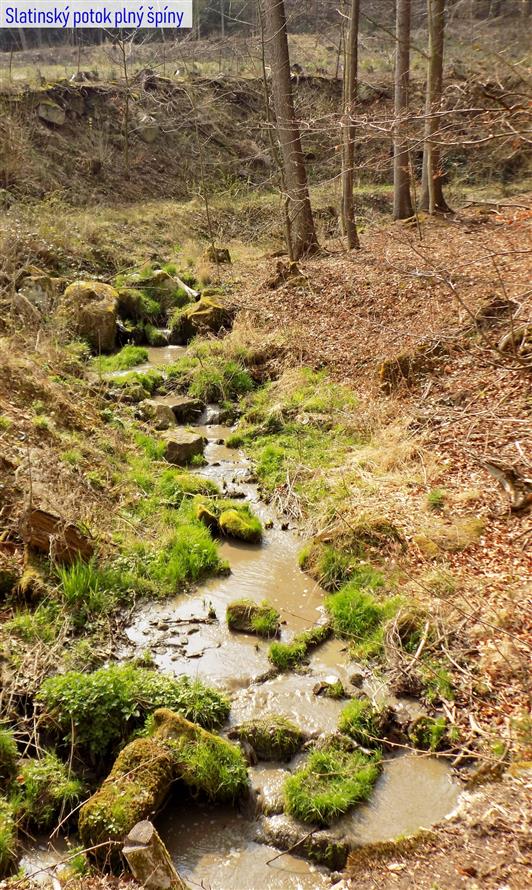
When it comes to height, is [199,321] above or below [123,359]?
above

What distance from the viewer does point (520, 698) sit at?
4250 millimetres

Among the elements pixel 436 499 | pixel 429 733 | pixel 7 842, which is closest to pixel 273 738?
pixel 429 733

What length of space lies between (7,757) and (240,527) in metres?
3.28

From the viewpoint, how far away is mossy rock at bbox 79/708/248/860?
12.0ft

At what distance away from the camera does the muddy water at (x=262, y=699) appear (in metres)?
3.74

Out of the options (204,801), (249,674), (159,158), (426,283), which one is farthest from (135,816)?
(159,158)

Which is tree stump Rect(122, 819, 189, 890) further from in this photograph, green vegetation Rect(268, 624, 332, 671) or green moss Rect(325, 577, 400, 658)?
green moss Rect(325, 577, 400, 658)

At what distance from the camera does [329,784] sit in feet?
13.4

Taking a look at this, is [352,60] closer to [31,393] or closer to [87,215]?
[87,215]

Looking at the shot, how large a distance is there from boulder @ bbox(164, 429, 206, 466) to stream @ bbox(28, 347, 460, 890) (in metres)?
1.31

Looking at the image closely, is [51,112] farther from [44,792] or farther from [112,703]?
[44,792]

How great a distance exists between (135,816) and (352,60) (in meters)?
15.6

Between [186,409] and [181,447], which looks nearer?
[181,447]

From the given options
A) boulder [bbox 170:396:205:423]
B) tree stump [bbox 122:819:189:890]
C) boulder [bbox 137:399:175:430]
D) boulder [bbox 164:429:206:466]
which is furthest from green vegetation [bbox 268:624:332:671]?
boulder [bbox 170:396:205:423]
